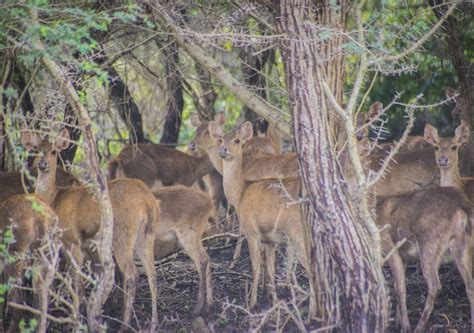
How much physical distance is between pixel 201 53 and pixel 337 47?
5.12 feet

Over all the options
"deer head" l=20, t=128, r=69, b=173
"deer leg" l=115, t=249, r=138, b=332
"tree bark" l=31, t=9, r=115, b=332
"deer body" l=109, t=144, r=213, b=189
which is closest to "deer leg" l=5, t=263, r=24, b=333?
"deer leg" l=115, t=249, r=138, b=332

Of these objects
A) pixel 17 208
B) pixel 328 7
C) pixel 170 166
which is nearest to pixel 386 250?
pixel 328 7

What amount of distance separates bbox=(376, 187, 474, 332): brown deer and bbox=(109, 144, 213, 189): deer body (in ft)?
17.5

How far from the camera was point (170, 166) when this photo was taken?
14570 mm

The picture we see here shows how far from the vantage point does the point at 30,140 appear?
35.2ft

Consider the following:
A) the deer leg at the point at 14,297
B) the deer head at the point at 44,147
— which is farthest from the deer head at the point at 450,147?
the deer leg at the point at 14,297

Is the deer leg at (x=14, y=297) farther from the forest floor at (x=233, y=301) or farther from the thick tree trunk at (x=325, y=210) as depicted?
the thick tree trunk at (x=325, y=210)

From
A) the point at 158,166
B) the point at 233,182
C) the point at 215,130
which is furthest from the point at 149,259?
the point at 158,166

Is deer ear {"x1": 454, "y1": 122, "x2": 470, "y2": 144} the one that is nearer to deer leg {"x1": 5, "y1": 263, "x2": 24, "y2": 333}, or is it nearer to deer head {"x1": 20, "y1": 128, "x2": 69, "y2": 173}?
deer head {"x1": 20, "y1": 128, "x2": 69, "y2": 173}

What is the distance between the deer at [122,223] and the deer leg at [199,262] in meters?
0.65

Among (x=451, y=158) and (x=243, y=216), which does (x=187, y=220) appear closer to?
(x=243, y=216)

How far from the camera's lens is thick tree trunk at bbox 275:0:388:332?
25.4 ft

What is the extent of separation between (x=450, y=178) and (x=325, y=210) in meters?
3.61

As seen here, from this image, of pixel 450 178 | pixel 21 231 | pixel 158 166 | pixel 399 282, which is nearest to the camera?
pixel 21 231
